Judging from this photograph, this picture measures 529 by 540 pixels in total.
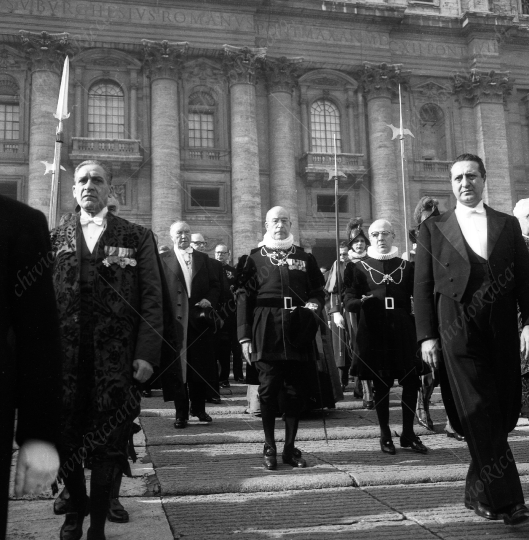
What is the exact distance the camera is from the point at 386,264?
23.7 feet


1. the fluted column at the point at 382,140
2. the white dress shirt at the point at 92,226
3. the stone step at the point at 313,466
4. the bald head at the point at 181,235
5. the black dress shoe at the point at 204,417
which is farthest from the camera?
the fluted column at the point at 382,140

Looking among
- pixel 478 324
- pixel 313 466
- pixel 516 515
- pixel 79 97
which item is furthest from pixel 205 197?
pixel 516 515

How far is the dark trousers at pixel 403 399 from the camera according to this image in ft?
21.7

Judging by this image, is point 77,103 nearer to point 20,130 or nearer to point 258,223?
point 20,130

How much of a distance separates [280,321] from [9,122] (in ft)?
83.0

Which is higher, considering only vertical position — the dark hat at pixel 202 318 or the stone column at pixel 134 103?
the stone column at pixel 134 103

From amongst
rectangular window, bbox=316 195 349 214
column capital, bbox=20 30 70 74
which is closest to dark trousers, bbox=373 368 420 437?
rectangular window, bbox=316 195 349 214

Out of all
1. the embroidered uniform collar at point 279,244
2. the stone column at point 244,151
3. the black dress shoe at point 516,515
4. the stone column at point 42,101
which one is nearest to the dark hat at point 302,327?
the embroidered uniform collar at point 279,244

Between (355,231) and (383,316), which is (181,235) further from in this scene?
(383,316)

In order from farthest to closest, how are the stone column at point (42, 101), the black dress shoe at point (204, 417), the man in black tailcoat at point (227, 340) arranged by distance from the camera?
the stone column at point (42, 101)
the man in black tailcoat at point (227, 340)
the black dress shoe at point (204, 417)

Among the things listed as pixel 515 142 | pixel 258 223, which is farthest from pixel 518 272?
pixel 515 142

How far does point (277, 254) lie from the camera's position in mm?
6605

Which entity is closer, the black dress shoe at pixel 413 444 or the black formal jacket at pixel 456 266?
the black formal jacket at pixel 456 266

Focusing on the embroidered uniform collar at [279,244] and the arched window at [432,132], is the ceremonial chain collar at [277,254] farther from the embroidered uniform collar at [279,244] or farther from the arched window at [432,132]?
the arched window at [432,132]
